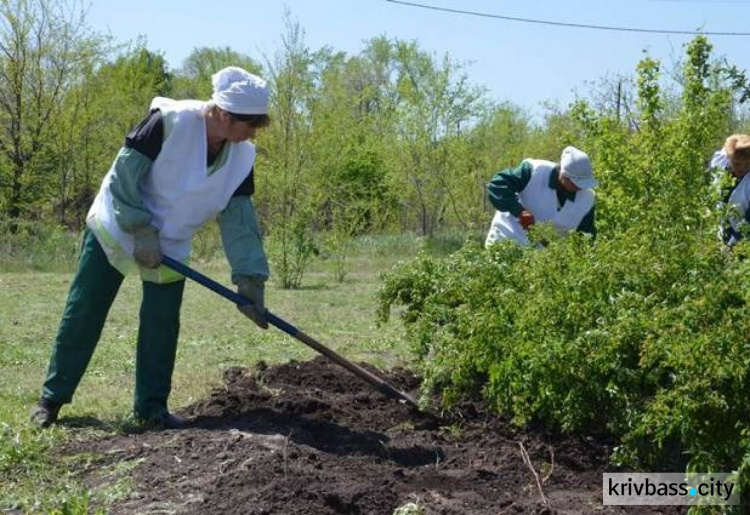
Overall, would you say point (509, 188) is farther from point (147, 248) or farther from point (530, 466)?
point (530, 466)

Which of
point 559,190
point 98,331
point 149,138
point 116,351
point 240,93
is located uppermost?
→ point 240,93

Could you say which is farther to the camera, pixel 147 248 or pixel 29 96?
pixel 29 96

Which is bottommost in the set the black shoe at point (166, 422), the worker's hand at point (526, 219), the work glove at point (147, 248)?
the black shoe at point (166, 422)

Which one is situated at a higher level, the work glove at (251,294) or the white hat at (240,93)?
the white hat at (240,93)

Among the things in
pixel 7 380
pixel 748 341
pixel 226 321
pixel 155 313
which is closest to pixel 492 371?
pixel 748 341

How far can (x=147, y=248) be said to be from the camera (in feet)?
17.8

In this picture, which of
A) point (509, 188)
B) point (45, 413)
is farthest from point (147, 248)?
point (509, 188)

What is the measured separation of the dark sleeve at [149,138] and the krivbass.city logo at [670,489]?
2.62 m

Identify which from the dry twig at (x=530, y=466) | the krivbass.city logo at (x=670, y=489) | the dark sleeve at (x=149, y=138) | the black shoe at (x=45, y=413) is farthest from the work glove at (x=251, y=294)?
the krivbass.city logo at (x=670, y=489)

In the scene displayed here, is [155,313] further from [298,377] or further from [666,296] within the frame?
[666,296]

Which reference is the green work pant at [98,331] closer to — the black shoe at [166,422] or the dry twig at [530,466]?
the black shoe at [166,422]

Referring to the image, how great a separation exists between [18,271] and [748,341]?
50.2 ft

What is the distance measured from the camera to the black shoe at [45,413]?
5594 mm

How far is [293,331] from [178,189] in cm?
92
